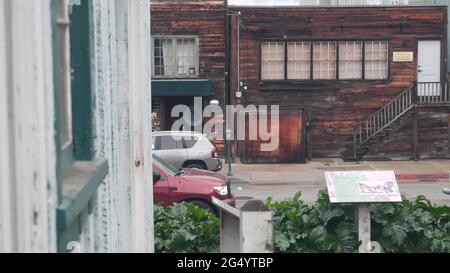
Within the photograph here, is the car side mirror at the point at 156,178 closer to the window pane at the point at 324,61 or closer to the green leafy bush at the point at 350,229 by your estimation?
the green leafy bush at the point at 350,229

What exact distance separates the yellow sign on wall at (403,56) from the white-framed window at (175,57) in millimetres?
7130

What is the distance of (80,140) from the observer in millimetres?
3055

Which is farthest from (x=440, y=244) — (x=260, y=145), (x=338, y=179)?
(x=260, y=145)

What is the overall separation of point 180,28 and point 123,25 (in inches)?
865

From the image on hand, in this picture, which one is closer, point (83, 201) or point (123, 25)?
point (83, 201)

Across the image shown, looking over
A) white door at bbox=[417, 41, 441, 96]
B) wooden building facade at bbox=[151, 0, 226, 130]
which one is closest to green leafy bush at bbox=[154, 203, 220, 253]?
wooden building facade at bbox=[151, 0, 226, 130]

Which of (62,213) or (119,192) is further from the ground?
(62,213)

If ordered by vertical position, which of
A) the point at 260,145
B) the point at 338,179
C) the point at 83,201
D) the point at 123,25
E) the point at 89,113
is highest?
the point at 123,25

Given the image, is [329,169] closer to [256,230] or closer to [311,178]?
[311,178]

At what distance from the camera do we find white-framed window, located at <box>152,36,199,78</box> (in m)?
26.1
